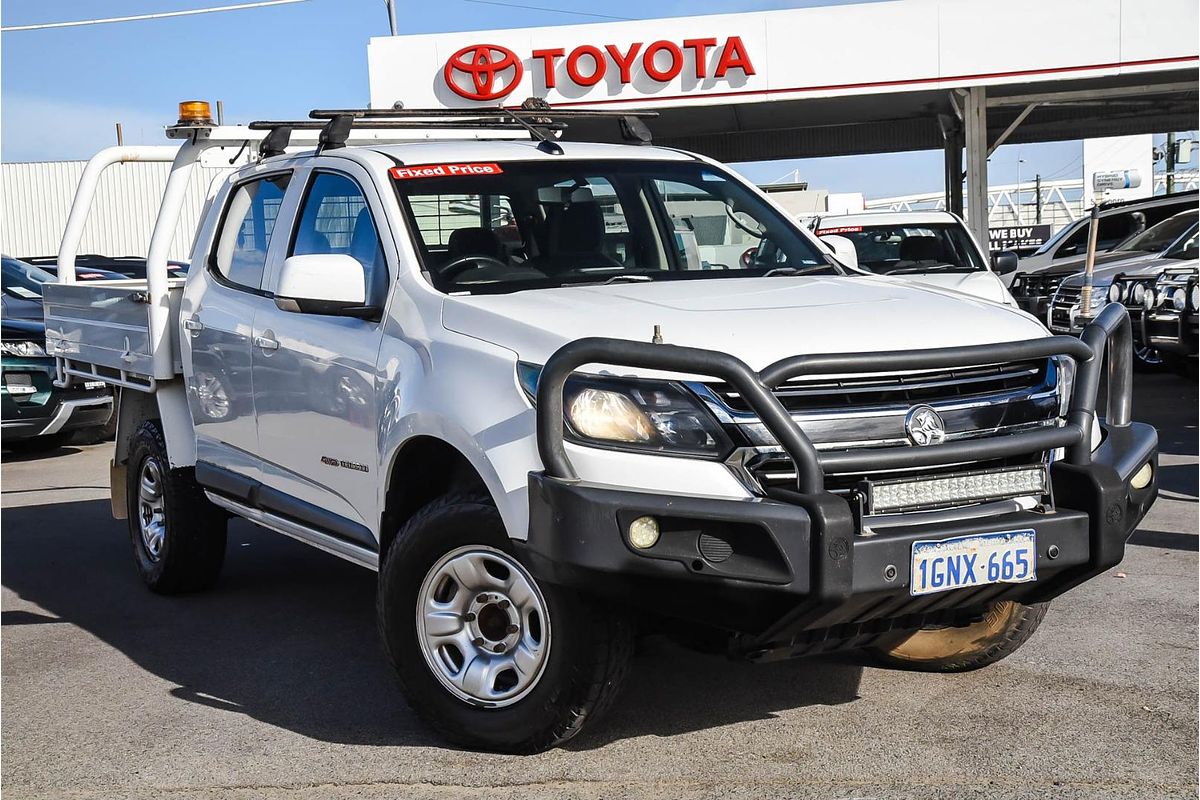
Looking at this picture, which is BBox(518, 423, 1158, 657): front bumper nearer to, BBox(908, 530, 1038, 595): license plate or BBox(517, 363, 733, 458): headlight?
BBox(908, 530, 1038, 595): license plate

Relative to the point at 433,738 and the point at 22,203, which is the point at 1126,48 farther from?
the point at 22,203

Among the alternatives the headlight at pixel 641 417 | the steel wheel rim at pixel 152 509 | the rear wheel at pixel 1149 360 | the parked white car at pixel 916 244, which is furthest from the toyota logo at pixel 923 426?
the rear wheel at pixel 1149 360

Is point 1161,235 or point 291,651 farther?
point 1161,235

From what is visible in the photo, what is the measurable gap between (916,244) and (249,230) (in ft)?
24.8

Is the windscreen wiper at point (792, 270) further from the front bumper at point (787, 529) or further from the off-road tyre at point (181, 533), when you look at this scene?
the off-road tyre at point (181, 533)

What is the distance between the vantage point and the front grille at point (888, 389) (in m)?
3.64

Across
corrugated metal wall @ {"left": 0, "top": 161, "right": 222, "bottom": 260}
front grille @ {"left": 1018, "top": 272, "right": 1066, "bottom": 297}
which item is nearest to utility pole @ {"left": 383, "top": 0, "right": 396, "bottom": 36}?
corrugated metal wall @ {"left": 0, "top": 161, "right": 222, "bottom": 260}

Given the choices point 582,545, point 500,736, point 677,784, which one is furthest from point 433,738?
point 582,545

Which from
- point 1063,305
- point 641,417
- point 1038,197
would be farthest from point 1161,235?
point 1038,197

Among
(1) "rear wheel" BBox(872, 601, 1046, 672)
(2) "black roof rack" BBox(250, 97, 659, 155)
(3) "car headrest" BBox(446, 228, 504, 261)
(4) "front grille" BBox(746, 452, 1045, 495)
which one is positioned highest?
(2) "black roof rack" BBox(250, 97, 659, 155)

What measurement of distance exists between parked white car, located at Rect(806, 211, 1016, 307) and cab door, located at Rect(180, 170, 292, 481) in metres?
6.48

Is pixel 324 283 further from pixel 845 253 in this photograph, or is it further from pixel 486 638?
pixel 845 253

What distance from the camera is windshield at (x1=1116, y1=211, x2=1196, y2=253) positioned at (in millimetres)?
15195

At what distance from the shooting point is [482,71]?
2025 centimetres
